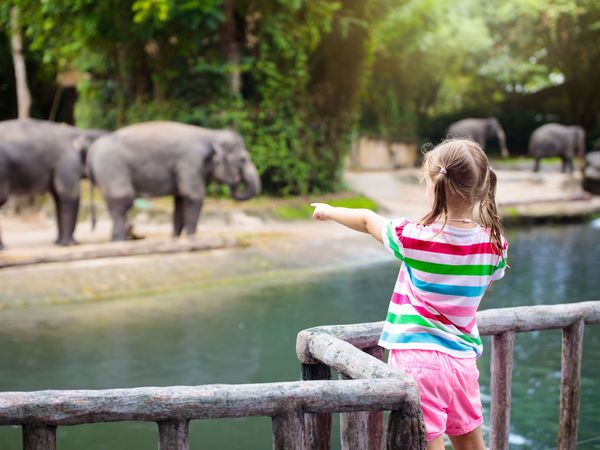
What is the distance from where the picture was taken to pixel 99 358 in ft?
21.8

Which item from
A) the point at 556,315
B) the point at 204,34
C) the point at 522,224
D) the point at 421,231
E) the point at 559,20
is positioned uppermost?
the point at 559,20

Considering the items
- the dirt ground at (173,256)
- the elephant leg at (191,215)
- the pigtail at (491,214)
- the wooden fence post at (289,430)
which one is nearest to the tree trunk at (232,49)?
the dirt ground at (173,256)

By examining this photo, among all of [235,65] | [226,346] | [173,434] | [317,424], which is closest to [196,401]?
[173,434]

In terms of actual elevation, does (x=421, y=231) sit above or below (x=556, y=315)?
above

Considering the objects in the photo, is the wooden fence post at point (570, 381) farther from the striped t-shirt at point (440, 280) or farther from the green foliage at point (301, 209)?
the green foliage at point (301, 209)

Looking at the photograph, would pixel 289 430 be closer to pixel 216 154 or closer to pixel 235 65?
pixel 216 154

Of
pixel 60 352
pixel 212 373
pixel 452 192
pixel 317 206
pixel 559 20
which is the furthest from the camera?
pixel 559 20

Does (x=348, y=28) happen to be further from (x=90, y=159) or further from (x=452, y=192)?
(x=452, y=192)

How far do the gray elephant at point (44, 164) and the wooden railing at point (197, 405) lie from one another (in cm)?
800

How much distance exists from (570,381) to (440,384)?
1.29 m

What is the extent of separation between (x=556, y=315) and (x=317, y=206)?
4.29 ft

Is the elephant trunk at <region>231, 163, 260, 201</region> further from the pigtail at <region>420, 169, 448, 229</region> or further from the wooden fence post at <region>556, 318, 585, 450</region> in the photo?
the pigtail at <region>420, 169, 448, 229</region>

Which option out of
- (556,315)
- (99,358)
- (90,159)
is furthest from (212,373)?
(90,159)

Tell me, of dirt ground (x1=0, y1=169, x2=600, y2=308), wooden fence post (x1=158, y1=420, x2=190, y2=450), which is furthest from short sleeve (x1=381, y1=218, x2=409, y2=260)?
dirt ground (x1=0, y1=169, x2=600, y2=308)
